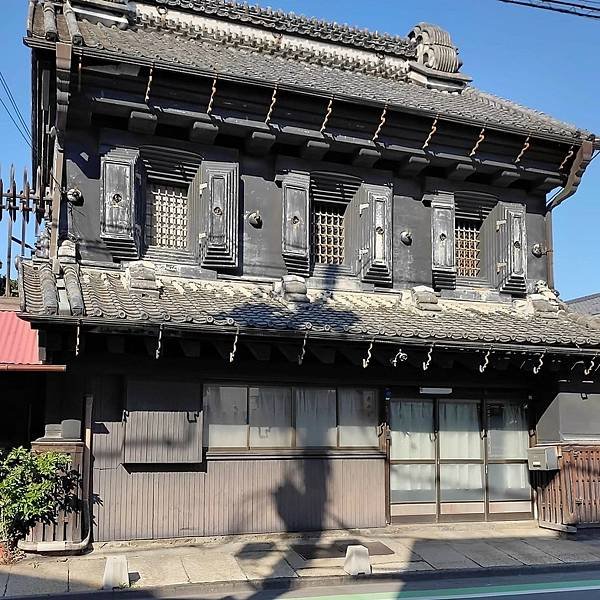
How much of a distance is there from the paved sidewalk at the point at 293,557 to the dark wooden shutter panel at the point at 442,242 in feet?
15.8

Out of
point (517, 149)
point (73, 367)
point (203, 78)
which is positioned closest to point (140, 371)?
point (73, 367)

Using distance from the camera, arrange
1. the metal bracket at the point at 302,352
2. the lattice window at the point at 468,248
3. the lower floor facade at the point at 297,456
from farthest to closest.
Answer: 1. the lattice window at the point at 468,248
2. the lower floor facade at the point at 297,456
3. the metal bracket at the point at 302,352

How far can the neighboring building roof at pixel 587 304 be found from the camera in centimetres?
2730

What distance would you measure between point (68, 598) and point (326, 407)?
5.29 m

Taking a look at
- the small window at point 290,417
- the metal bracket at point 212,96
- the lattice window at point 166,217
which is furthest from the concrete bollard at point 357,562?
the metal bracket at point 212,96

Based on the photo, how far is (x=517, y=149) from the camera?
13.9 metres

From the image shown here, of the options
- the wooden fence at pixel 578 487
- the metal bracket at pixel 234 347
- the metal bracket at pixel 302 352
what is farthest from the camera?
the wooden fence at pixel 578 487

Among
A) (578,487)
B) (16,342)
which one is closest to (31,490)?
(16,342)

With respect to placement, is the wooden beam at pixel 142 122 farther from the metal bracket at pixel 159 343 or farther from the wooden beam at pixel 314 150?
the metal bracket at pixel 159 343

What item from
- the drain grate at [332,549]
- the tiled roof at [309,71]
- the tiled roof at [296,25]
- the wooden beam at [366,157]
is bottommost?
the drain grate at [332,549]

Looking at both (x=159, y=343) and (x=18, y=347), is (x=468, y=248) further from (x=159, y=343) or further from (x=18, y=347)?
(x=18, y=347)

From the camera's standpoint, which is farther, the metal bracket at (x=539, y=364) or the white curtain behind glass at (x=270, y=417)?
the metal bracket at (x=539, y=364)

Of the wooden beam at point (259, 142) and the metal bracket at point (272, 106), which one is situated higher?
the metal bracket at point (272, 106)

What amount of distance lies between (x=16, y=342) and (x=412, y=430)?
697cm
